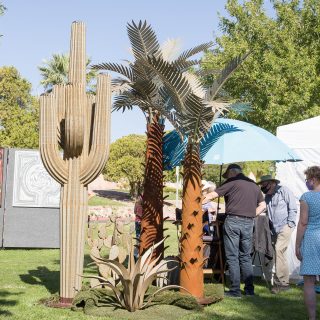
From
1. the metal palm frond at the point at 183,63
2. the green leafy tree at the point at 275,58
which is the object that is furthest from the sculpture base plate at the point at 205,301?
the green leafy tree at the point at 275,58

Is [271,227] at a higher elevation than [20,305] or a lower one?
higher

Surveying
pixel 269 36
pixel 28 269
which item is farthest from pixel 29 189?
pixel 269 36

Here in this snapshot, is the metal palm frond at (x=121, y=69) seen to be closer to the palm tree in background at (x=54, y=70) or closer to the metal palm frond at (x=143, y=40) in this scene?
the metal palm frond at (x=143, y=40)

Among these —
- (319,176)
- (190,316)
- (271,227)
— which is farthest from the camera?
(271,227)

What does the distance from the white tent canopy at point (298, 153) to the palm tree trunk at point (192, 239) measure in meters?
2.55

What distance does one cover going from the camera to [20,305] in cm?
794

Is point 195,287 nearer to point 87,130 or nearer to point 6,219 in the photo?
point 87,130

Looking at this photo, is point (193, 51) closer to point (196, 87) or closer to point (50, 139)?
point (196, 87)

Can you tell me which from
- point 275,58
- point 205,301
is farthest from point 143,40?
point 275,58

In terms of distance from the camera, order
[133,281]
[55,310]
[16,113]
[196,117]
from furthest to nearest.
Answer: [16,113] < [196,117] < [55,310] < [133,281]

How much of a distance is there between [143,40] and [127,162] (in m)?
38.8

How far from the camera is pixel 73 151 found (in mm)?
7988

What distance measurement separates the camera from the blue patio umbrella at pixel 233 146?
910 centimetres

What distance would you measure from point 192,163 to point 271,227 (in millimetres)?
2159
